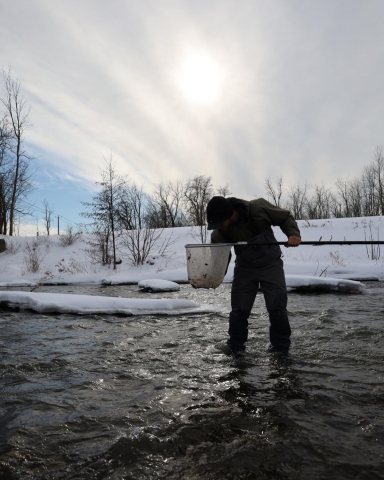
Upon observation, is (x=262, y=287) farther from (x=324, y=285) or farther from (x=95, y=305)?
(x=324, y=285)

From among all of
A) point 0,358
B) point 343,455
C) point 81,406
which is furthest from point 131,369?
point 343,455

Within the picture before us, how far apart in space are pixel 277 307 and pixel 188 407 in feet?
4.73

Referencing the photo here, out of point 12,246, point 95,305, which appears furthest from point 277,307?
point 12,246

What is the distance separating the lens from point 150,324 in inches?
189

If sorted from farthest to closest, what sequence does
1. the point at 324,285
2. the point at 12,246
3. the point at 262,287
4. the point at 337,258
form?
the point at 12,246 < the point at 337,258 < the point at 324,285 < the point at 262,287

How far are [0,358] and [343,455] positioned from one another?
3.04 metres

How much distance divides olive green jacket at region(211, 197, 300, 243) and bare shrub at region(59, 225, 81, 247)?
64.9ft

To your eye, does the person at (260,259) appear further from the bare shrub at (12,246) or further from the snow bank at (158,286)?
the bare shrub at (12,246)

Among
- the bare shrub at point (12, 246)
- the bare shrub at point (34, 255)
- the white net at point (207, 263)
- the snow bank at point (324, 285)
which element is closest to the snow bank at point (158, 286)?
the snow bank at point (324, 285)

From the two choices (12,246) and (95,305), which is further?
(12,246)

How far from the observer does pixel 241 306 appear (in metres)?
3.43

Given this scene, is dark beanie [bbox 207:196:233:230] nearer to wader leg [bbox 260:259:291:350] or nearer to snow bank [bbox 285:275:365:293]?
wader leg [bbox 260:259:291:350]

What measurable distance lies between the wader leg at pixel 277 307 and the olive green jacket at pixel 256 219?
38 centimetres

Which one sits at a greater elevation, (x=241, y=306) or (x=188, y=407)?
(x=241, y=306)
